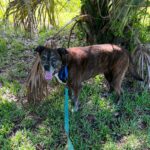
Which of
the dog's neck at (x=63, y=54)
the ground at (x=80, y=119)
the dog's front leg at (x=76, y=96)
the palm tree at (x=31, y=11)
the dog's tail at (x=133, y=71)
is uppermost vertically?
the palm tree at (x=31, y=11)

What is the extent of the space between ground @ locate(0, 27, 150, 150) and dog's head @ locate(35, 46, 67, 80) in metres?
0.82

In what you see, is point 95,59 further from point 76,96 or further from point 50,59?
point 50,59

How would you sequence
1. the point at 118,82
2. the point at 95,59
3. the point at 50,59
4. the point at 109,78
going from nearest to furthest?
the point at 50,59
the point at 95,59
the point at 118,82
the point at 109,78

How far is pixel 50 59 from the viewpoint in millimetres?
4602

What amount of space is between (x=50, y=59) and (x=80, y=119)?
1097mm

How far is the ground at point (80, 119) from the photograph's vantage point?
15.1 ft

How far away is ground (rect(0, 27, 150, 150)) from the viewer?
4609mm

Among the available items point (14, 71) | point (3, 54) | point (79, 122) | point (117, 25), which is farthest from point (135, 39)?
point (3, 54)

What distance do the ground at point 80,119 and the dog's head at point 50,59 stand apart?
32.4 inches

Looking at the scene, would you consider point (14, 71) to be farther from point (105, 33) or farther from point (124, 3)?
point (124, 3)

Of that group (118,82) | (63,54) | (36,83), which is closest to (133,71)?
(118,82)

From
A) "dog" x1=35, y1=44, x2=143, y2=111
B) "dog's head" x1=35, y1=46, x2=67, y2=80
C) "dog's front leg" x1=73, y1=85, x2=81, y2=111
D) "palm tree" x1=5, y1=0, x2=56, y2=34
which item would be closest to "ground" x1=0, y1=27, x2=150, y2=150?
"dog's front leg" x1=73, y1=85, x2=81, y2=111

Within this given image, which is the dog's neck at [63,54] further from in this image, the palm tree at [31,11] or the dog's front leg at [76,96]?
the palm tree at [31,11]

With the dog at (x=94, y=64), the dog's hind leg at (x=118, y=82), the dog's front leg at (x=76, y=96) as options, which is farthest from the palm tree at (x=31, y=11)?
the dog's hind leg at (x=118, y=82)
